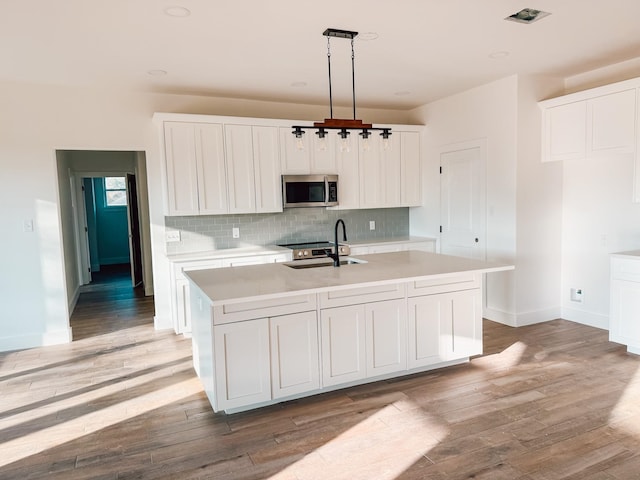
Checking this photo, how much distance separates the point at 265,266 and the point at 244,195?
65.1 inches

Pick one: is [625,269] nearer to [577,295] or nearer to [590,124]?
[577,295]

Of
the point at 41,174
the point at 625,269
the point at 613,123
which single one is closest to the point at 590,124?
the point at 613,123

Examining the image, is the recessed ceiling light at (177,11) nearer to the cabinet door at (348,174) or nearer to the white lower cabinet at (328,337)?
the white lower cabinet at (328,337)

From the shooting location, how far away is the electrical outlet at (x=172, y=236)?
5.17 m

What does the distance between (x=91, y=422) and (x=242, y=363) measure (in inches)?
43.3

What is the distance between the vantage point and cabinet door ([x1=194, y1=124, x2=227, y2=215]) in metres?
4.95

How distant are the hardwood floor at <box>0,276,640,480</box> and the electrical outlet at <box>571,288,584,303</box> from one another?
0.82 m

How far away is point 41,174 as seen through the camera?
4.60 meters

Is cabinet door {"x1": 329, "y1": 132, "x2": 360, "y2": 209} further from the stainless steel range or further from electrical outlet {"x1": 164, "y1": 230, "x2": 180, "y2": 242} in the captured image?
electrical outlet {"x1": 164, "y1": 230, "x2": 180, "y2": 242}

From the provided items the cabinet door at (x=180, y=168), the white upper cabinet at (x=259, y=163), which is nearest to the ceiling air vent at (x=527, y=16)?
the white upper cabinet at (x=259, y=163)

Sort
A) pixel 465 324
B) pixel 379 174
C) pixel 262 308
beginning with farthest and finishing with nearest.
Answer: pixel 379 174, pixel 465 324, pixel 262 308

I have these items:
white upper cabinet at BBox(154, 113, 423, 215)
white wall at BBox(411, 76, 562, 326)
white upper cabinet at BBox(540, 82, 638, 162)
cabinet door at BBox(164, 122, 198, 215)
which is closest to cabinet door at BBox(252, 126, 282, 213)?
white upper cabinet at BBox(154, 113, 423, 215)

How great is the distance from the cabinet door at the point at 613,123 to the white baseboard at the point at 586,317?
5.66ft

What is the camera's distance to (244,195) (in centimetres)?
519
